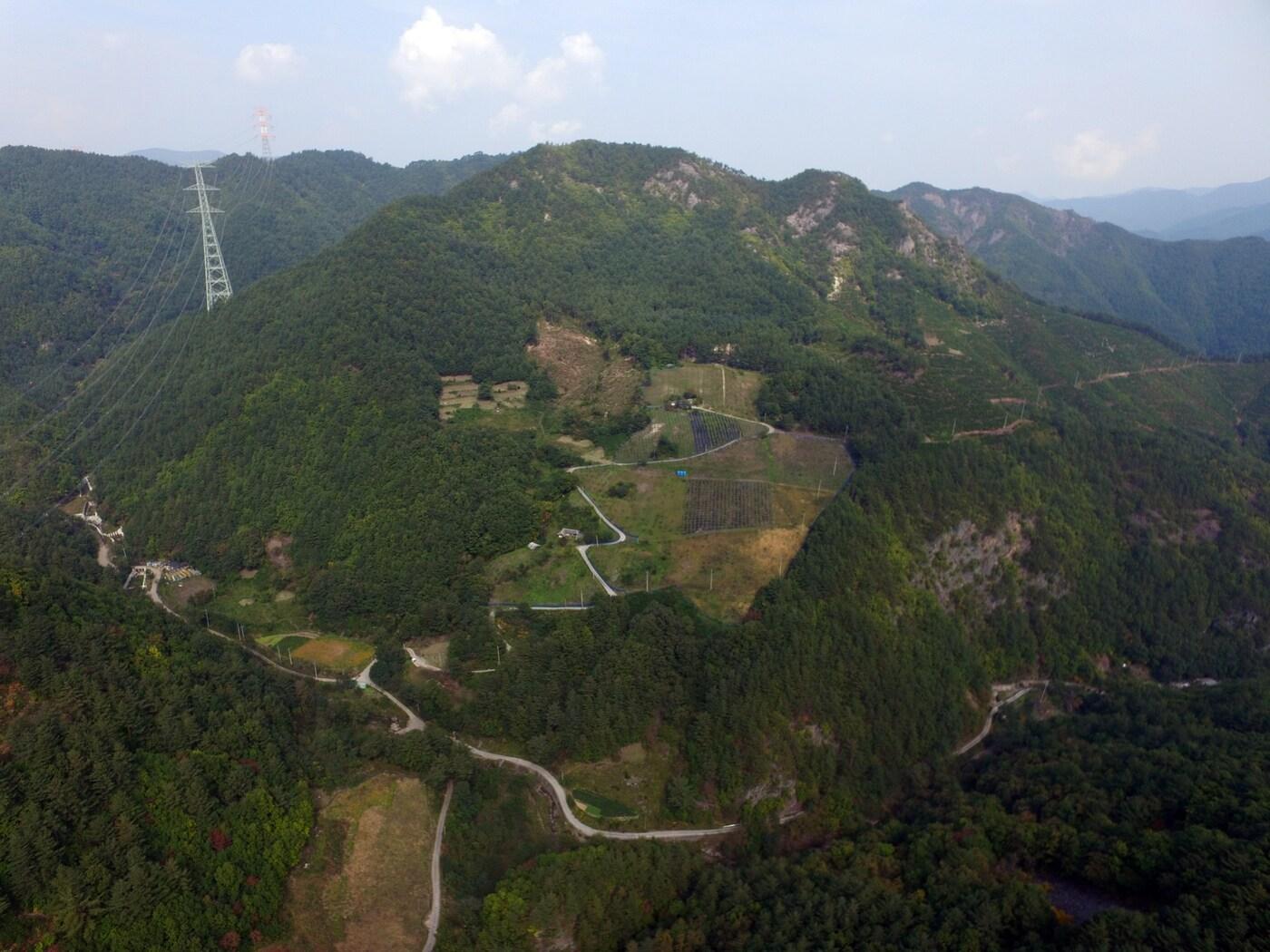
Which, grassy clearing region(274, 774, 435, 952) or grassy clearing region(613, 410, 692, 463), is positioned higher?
grassy clearing region(613, 410, 692, 463)

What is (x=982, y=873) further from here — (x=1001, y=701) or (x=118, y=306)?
(x=118, y=306)

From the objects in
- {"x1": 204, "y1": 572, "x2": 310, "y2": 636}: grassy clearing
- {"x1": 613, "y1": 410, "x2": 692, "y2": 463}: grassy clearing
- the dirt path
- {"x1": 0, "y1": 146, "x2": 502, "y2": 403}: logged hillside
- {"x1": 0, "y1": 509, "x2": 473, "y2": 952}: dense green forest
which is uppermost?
{"x1": 0, "y1": 146, "x2": 502, "y2": 403}: logged hillside

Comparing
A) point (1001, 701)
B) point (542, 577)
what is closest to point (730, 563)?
point (542, 577)

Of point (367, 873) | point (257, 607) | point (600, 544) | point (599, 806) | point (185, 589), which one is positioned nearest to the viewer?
point (367, 873)

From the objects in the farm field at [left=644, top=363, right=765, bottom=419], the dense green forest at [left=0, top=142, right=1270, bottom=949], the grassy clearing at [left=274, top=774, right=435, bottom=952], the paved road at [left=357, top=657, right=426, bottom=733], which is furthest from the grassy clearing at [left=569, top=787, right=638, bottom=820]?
the farm field at [left=644, top=363, right=765, bottom=419]

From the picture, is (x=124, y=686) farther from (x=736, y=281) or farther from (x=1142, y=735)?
(x=736, y=281)

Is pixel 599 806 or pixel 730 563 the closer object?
pixel 599 806

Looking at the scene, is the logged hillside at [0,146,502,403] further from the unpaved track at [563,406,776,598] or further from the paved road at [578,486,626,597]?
the paved road at [578,486,626,597]
